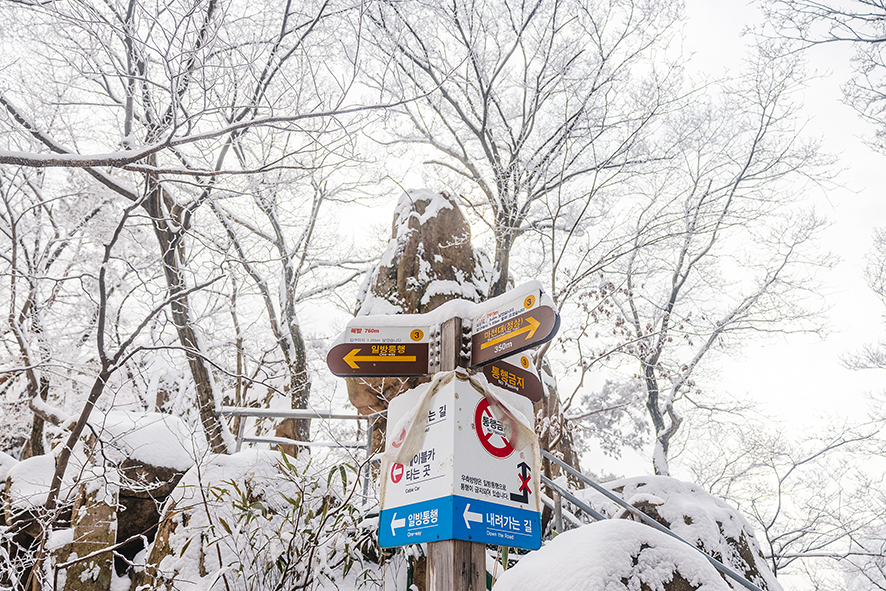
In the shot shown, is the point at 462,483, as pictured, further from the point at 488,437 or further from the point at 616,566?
the point at 616,566

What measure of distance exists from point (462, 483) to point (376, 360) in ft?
3.12

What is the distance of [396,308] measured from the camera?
268 inches

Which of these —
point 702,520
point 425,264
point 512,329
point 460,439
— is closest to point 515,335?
point 512,329

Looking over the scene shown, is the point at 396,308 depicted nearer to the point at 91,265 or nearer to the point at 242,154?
the point at 242,154

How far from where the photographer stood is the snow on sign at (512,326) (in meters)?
2.63

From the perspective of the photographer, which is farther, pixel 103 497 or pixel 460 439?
pixel 103 497

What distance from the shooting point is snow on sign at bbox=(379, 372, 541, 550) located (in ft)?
8.08

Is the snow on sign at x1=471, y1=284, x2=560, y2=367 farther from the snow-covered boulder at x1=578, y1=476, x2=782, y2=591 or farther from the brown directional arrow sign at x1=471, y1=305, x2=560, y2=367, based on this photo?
the snow-covered boulder at x1=578, y1=476, x2=782, y2=591

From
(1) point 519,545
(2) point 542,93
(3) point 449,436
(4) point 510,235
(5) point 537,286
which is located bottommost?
(1) point 519,545

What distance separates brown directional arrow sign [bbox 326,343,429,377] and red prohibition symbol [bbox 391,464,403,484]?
57cm

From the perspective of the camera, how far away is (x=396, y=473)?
2.80 m

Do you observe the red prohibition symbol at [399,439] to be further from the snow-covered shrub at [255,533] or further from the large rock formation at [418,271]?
the large rock formation at [418,271]

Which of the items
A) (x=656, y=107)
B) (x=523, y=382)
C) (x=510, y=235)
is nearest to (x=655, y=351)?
(x=510, y=235)

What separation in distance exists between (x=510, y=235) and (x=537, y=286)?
218 inches
